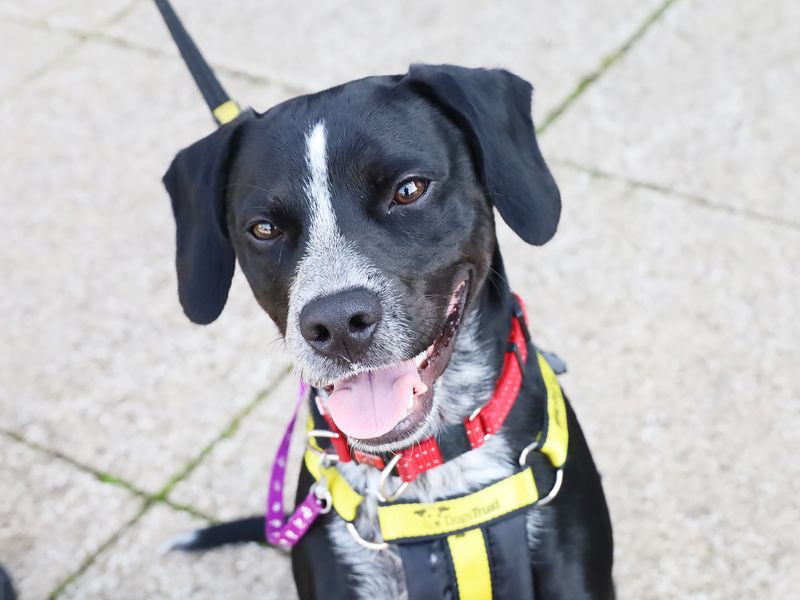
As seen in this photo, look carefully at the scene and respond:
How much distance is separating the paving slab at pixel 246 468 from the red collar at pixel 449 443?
1.17 meters

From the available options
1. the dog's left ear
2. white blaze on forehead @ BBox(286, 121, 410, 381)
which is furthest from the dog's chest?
the dog's left ear

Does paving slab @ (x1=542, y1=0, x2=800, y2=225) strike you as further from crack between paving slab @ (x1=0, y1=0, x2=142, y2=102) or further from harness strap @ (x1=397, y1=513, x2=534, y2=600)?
crack between paving slab @ (x1=0, y1=0, x2=142, y2=102)

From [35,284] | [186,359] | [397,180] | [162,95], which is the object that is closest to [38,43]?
[162,95]

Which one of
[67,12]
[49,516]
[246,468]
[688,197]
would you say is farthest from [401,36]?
[49,516]

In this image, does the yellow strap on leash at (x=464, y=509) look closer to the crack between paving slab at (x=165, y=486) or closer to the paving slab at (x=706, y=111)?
the crack between paving slab at (x=165, y=486)

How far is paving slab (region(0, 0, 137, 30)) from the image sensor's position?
6457 millimetres

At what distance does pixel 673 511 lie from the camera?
142 inches

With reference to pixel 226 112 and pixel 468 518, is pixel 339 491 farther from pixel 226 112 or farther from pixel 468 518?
pixel 226 112

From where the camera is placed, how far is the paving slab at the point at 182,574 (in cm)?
362

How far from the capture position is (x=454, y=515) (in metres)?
2.69

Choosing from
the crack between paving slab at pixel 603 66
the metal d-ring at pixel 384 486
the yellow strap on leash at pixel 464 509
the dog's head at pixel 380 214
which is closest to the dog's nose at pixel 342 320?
the dog's head at pixel 380 214

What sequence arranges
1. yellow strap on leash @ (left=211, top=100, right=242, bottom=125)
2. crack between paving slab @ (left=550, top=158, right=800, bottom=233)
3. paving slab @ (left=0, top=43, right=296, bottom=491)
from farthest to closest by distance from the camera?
1. crack between paving slab @ (left=550, top=158, right=800, bottom=233)
2. paving slab @ (left=0, top=43, right=296, bottom=491)
3. yellow strap on leash @ (left=211, top=100, right=242, bottom=125)

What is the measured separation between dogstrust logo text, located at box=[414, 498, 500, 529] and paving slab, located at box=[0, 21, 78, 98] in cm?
431

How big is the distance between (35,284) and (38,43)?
2085mm
